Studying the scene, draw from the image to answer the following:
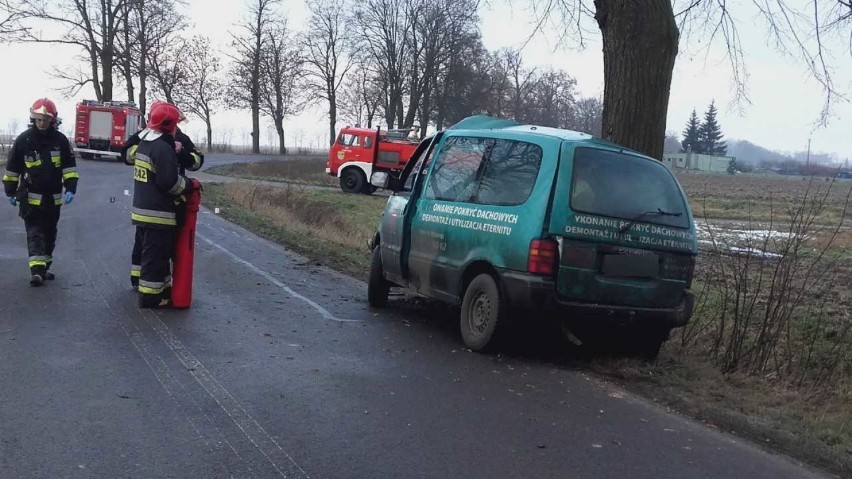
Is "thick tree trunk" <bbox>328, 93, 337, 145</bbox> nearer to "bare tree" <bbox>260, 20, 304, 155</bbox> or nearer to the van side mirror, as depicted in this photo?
"bare tree" <bbox>260, 20, 304, 155</bbox>

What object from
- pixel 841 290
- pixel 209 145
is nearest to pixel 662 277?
pixel 841 290

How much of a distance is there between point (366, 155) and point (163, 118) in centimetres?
2468

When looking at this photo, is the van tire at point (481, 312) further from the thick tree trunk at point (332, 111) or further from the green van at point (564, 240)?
the thick tree trunk at point (332, 111)

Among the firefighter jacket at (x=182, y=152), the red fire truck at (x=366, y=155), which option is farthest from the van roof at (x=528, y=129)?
the red fire truck at (x=366, y=155)

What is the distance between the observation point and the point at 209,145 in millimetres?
73125

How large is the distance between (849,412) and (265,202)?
64.6 feet

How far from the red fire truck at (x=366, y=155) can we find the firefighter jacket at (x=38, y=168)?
23348mm

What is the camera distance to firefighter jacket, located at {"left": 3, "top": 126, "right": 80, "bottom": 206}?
8672mm

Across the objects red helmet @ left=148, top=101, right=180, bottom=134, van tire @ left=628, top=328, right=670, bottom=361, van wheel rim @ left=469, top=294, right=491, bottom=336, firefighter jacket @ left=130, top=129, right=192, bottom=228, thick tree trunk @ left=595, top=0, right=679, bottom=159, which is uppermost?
thick tree trunk @ left=595, top=0, right=679, bottom=159

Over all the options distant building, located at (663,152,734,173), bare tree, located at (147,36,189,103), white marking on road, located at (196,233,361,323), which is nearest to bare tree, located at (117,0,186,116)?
bare tree, located at (147,36,189,103)

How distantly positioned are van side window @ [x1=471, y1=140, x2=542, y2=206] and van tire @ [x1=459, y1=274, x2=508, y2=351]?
0.66 meters

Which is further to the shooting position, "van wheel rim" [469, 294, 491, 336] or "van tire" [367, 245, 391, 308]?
"van tire" [367, 245, 391, 308]

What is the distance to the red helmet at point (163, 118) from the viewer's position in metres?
7.82

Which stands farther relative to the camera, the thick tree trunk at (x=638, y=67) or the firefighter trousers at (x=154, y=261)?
the thick tree trunk at (x=638, y=67)
